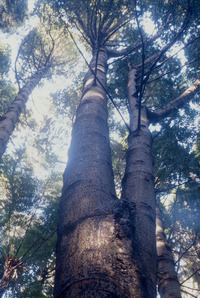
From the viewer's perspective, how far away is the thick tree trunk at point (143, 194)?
4.02ft

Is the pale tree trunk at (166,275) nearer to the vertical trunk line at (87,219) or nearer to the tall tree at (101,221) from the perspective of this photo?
the tall tree at (101,221)

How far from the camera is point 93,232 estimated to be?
1.07 m

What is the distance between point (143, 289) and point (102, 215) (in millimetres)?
361

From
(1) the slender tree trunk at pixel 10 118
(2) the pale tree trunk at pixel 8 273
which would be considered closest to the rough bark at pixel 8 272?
(2) the pale tree trunk at pixel 8 273

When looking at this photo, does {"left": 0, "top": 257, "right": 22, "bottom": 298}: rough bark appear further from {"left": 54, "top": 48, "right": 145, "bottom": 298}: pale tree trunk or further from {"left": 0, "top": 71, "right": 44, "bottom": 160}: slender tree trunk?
{"left": 54, "top": 48, "right": 145, "bottom": 298}: pale tree trunk

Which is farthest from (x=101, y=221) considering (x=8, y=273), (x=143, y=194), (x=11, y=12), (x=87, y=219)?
(x=11, y=12)

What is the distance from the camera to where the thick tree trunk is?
1227mm

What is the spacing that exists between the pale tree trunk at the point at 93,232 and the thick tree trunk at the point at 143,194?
13 cm

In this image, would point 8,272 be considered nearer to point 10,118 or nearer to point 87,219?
point 10,118

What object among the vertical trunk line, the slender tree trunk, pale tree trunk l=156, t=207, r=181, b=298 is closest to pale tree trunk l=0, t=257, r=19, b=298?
the slender tree trunk

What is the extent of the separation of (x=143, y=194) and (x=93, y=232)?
710 mm

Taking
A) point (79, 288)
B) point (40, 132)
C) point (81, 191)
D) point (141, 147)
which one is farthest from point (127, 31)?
point (79, 288)

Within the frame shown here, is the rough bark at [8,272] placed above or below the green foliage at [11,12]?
below

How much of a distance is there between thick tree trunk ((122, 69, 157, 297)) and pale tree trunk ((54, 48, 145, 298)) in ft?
0.44
